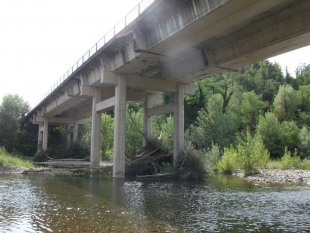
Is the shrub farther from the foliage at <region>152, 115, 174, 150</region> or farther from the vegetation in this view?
the foliage at <region>152, 115, 174, 150</region>

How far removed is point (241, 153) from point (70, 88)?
56.9 ft

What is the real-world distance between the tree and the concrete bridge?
66.8 ft

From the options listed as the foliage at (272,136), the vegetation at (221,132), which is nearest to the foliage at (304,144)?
the vegetation at (221,132)

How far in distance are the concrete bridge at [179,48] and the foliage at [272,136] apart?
15482 millimetres

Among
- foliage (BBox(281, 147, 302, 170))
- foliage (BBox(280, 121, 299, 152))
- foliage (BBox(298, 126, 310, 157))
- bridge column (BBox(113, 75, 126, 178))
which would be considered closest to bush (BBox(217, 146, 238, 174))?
foliage (BBox(281, 147, 302, 170))

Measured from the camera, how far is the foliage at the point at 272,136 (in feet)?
121

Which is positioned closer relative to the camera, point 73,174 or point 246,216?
point 246,216

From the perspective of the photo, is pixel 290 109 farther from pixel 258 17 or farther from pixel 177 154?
pixel 258 17

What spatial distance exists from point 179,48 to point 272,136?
81.8 ft

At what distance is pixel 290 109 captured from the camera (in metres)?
48.2

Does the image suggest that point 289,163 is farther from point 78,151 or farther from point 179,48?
point 78,151

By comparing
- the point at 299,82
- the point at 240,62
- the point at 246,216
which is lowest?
the point at 246,216

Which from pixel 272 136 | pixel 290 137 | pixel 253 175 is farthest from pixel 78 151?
pixel 290 137

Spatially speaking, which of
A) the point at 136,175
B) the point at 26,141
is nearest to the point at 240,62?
the point at 136,175
